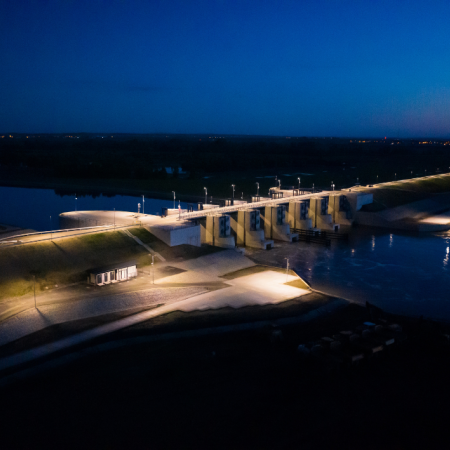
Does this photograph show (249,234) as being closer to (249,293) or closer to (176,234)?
(176,234)

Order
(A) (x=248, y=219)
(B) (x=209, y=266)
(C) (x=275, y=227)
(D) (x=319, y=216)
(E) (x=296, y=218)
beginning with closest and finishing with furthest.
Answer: (B) (x=209, y=266) → (A) (x=248, y=219) → (C) (x=275, y=227) → (E) (x=296, y=218) → (D) (x=319, y=216)

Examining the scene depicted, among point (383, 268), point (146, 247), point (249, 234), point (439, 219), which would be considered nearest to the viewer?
point (146, 247)

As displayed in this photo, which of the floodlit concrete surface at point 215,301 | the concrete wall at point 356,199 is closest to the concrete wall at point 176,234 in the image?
the floodlit concrete surface at point 215,301

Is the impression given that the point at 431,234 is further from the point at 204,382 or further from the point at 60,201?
the point at 60,201

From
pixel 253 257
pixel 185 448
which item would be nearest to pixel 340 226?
pixel 253 257

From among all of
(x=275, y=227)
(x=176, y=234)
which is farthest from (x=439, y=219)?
(x=176, y=234)

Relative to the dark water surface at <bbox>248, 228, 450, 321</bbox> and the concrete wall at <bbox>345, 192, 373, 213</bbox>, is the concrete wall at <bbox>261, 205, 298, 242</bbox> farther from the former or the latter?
the concrete wall at <bbox>345, 192, 373, 213</bbox>
